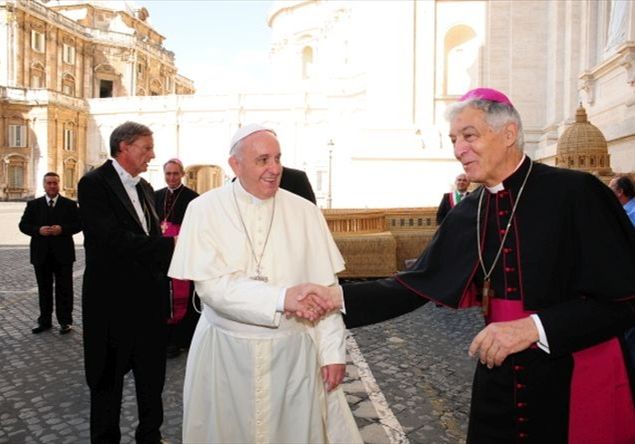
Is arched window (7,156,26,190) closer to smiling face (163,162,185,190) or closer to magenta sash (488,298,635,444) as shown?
smiling face (163,162,185,190)

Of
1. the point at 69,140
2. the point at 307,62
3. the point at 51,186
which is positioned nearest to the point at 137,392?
the point at 51,186

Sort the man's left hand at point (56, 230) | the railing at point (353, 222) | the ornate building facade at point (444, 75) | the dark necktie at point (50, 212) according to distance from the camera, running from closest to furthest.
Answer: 1. the man's left hand at point (56, 230)
2. the dark necktie at point (50, 212)
3. the railing at point (353, 222)
4. the ornate building facade at point (444, 75)

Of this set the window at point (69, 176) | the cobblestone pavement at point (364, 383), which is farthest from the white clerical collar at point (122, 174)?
the window at point (69, 176)

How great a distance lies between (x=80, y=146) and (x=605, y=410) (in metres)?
52.9

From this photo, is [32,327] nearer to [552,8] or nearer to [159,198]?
[159,198]

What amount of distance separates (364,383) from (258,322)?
9.69ft

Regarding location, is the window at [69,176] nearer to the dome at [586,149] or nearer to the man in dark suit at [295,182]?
the dome at [586,149]

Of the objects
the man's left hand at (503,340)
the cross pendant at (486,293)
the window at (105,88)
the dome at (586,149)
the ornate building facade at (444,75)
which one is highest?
the window at (105,88)

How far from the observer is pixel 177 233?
6.26 m

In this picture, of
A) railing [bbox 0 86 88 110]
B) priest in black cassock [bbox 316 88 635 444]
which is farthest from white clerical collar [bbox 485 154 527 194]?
railing [bbox 0 86 88 110]

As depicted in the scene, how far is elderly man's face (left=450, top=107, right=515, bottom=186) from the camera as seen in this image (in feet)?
7.53

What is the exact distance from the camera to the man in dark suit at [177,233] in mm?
6273

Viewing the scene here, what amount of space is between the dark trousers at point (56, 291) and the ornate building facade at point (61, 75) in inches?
1744

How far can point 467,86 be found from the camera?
20531 millimetres
